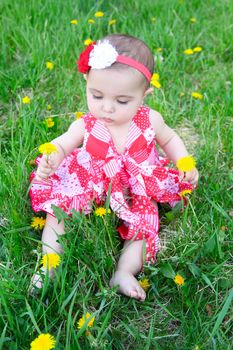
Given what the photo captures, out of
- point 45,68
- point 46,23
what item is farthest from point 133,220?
point 46,23

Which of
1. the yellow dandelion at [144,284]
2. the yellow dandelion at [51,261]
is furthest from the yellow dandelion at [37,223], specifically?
the yellow dandelion at [144,284]

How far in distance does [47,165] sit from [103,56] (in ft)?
1.37

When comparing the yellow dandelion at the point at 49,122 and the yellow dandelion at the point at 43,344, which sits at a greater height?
the yellow dandelion at the point at 49,122

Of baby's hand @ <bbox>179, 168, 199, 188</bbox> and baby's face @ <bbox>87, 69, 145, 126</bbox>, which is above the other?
baby's face @ <bbox>87, 69, 145, 126</bbox>

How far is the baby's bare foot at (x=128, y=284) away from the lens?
1559mm

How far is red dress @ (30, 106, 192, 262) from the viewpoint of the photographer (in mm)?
1775

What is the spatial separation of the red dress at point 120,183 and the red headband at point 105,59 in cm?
25

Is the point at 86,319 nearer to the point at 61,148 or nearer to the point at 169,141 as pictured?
the point at 61,148

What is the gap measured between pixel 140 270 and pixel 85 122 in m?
0.56

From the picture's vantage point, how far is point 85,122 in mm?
1828

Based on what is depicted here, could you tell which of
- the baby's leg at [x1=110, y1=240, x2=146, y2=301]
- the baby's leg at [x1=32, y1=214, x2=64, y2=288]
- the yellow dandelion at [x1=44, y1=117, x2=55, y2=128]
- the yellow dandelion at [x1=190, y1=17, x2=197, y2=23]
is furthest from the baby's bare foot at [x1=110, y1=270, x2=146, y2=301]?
the yellow dandelion at [x1=190, y1=17, x2=197, y2=23]

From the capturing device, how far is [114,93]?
63.4 inches

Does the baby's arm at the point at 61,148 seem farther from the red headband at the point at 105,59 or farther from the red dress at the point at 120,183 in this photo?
the red headband at the point at 105,59

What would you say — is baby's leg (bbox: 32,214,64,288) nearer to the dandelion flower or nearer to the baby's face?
the dandelion flower
